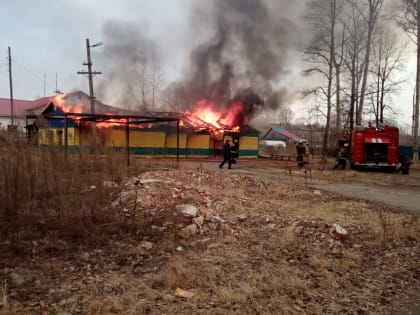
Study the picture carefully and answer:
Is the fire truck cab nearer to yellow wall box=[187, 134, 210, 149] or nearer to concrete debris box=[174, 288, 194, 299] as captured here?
yellow wall box=[187, 134, 210, 149]

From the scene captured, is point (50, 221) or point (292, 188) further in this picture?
point (292, 188)

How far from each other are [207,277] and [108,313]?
1.30 m

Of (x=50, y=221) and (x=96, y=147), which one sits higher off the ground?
(x=96, y=147)

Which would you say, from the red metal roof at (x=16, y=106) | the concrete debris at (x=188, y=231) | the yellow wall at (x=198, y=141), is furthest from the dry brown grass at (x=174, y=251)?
the red metal roof at (x=16, y=106)

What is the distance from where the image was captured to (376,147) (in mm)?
19109

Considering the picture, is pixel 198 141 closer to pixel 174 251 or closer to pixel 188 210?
pixel 188 210

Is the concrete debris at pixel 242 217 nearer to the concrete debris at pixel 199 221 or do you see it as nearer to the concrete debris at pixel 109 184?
the concrete debris at pixel 199 221

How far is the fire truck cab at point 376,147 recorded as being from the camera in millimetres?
18859

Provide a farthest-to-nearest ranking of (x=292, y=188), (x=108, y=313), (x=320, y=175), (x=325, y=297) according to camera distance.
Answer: (x=320, y=175), (x=292, y=188), (x=325, y=297), (x=108, y=313)

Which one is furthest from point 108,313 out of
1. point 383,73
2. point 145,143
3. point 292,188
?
point 383,73

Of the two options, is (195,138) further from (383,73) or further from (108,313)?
(108,313)

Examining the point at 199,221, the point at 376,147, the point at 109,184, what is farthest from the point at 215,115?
the point at 199,221

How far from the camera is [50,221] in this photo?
6.15 m

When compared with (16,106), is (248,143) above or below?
below
